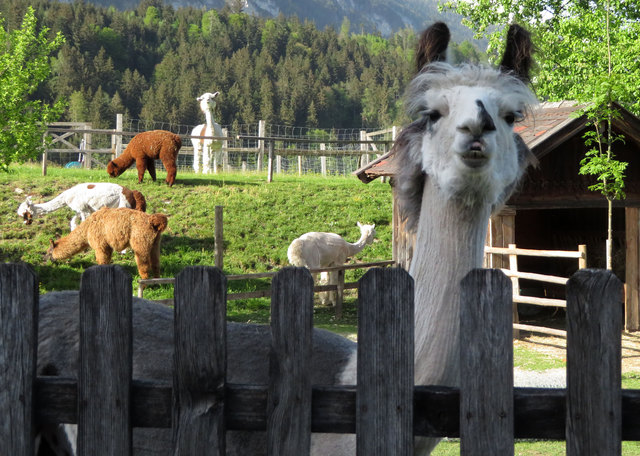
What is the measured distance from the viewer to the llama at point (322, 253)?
1403 cm

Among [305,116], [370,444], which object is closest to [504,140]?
[370,444]

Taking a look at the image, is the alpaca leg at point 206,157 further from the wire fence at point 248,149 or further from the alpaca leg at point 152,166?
the alpaca leg at point 152,166

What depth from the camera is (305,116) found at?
3295 inches

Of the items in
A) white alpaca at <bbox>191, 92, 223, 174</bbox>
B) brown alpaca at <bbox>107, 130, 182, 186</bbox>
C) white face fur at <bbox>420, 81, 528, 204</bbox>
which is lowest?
white face fur at <bbox>420, 81, 528, 204</bbox>

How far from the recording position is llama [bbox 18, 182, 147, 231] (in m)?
16.4

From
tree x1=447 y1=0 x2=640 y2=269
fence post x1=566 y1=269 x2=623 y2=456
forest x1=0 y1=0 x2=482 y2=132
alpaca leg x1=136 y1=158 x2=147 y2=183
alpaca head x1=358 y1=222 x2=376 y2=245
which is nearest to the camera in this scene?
fence post x1=566 y1=269 x2=623 y2=456

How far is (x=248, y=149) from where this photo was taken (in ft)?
87.0

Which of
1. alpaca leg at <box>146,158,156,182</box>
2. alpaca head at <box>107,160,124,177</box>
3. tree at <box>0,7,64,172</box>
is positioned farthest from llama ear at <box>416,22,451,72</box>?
alpaca head at <box>107,160,124,177</box>

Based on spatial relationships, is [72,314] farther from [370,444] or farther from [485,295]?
[485,295]

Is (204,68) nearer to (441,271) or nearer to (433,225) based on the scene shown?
(433,225)

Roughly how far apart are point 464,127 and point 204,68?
83.4 meters

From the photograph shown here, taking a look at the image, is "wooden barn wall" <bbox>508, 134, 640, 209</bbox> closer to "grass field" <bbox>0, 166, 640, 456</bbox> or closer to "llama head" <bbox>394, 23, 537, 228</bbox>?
"grass field" <bbox>0, 166, 640, 456</bbox>

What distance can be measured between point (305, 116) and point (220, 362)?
83107 millimetres

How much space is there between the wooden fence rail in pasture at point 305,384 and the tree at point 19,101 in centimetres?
1282
